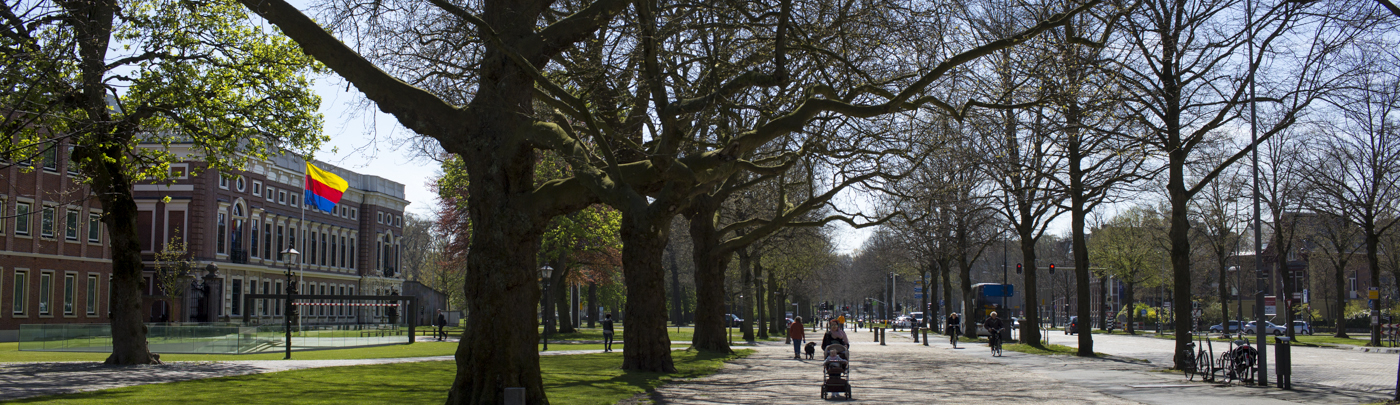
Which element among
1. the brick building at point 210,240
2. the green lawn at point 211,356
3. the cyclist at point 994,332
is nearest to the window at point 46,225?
the brick building at point 210,240

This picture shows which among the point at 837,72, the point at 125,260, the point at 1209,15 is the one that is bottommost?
the point at 125,260

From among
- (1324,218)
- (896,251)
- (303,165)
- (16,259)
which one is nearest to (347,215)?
(303,165)

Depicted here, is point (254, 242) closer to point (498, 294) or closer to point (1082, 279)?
point (1082, 279)

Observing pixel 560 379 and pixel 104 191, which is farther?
pixel 104 191

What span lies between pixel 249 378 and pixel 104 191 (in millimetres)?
6138

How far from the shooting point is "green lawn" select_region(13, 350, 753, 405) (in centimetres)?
1416

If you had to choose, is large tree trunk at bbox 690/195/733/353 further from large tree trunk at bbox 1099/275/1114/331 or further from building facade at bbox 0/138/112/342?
large tree trunk at bbox 1099/275/1114/331

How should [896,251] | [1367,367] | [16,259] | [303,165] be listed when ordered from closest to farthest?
[1367,367]
[16,259]
[896,251]
[303,165]

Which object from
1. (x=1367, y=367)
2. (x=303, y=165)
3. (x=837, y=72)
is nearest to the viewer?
(x=837, y=72)

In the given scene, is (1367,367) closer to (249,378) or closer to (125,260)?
(249,378)

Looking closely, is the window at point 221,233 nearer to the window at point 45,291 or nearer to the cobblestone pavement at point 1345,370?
the window at point 45,291

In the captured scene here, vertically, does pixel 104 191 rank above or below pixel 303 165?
below

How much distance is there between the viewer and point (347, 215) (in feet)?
265

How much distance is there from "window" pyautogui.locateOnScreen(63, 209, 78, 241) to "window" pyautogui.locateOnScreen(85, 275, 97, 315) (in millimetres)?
2697
